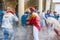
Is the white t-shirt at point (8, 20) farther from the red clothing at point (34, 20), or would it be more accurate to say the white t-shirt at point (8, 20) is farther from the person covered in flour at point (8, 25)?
the red clothing at point (34, 20)

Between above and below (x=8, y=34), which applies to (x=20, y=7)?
above

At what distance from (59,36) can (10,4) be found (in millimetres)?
521

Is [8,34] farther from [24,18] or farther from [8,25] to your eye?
[24,18]

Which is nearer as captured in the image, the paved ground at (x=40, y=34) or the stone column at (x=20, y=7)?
the paved ground at (x=40, y=34)

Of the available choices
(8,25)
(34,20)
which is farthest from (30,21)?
(8,25)

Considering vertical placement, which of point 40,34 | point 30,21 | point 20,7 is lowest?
point 40,34

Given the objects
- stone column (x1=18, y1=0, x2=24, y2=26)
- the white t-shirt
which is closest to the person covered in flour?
the white t-shirt

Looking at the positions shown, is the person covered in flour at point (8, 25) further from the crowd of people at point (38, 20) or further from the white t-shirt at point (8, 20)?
the crowd of people at point (38, 20)

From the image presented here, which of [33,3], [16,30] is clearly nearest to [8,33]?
[16,30]

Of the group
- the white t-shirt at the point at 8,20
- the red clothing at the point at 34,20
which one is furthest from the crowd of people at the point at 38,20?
the white t-shirt at the point at 8,20

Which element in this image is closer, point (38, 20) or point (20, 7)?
point (38, 20)

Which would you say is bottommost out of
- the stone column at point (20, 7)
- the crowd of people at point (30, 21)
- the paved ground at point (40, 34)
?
the paved ground at point (40, 34)

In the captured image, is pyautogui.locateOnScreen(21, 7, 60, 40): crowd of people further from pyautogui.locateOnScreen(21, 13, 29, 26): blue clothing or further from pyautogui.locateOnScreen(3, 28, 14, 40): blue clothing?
pyautogui.locateOnScreen(3, 28, 14, 40): blue clothing

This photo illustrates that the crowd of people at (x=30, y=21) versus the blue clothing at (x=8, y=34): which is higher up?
the crowd of people at (x=30, y=21)
